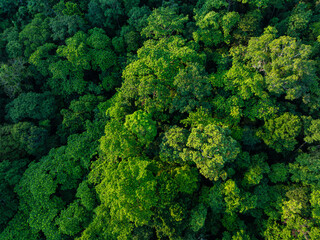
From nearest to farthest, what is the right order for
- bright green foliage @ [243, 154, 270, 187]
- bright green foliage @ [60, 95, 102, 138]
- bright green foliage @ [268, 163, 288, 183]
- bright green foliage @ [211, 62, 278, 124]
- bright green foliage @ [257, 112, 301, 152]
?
bright green foliage @ [257, 112, 301, 152] < bright green foliage @ [243, 154, 270, 187] < bright green foliage @ [211, 62, 278, 124] < bright green foliage @ [268, 163, 288, 183] < bright green foliage @ [60, 95, 102, 138]

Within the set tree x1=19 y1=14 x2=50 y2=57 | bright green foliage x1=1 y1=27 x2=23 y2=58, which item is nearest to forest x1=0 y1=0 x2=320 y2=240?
bright green foliage x1=1 y1=27 x2=23 y2=58

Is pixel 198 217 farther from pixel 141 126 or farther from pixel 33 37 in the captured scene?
pixel 33 37

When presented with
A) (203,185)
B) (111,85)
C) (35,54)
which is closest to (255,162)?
(203,185)

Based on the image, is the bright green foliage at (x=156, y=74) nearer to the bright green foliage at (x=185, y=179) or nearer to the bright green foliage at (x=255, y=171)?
the bright green foliage at (x=185, y=179)

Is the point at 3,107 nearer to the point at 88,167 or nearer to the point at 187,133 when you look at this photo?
the point at 88,167

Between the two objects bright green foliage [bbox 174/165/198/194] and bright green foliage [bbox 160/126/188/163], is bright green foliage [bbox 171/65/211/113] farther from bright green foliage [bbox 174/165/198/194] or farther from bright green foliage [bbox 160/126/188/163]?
bright green foliage [bbox 174/165/198/194]
